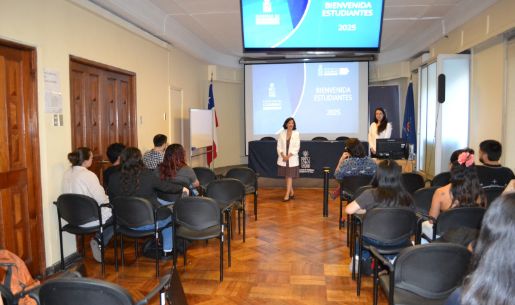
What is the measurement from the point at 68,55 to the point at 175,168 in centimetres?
163

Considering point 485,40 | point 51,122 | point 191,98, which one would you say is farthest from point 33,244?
point 485,40

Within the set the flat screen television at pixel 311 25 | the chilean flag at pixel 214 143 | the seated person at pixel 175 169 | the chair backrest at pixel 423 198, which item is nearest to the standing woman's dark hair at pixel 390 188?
the chair backrest at pixel 423 198

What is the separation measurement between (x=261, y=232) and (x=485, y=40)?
4071mm

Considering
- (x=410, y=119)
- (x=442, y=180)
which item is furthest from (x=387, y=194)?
(x=410, y=119)

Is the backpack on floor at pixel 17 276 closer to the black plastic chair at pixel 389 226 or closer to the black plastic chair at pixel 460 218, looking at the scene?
the black plastic chair at pixel 389 226

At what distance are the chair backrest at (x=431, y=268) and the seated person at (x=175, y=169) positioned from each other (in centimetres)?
268

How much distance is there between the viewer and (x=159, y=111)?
22.7 ft

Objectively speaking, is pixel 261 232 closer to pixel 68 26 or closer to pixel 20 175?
pixel 20 175

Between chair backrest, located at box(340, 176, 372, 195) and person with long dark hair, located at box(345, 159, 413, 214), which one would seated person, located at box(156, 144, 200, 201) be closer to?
chair backrest, located at box(340, 176, 372, 195)

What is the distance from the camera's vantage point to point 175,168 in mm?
4293

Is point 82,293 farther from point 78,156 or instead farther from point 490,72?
point 490,72

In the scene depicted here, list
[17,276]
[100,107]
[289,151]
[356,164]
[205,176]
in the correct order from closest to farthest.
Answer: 1. [17,276]
2. [356,164]
3. [100,107]
4. [205,176]
5. [289,151]

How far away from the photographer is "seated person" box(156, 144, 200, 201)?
4254 mm

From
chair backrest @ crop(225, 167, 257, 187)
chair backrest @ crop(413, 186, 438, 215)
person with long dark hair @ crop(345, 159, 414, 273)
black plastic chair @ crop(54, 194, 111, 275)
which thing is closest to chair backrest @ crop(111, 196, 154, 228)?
black plastic chair @ crop(54, 194, 111, 275)
